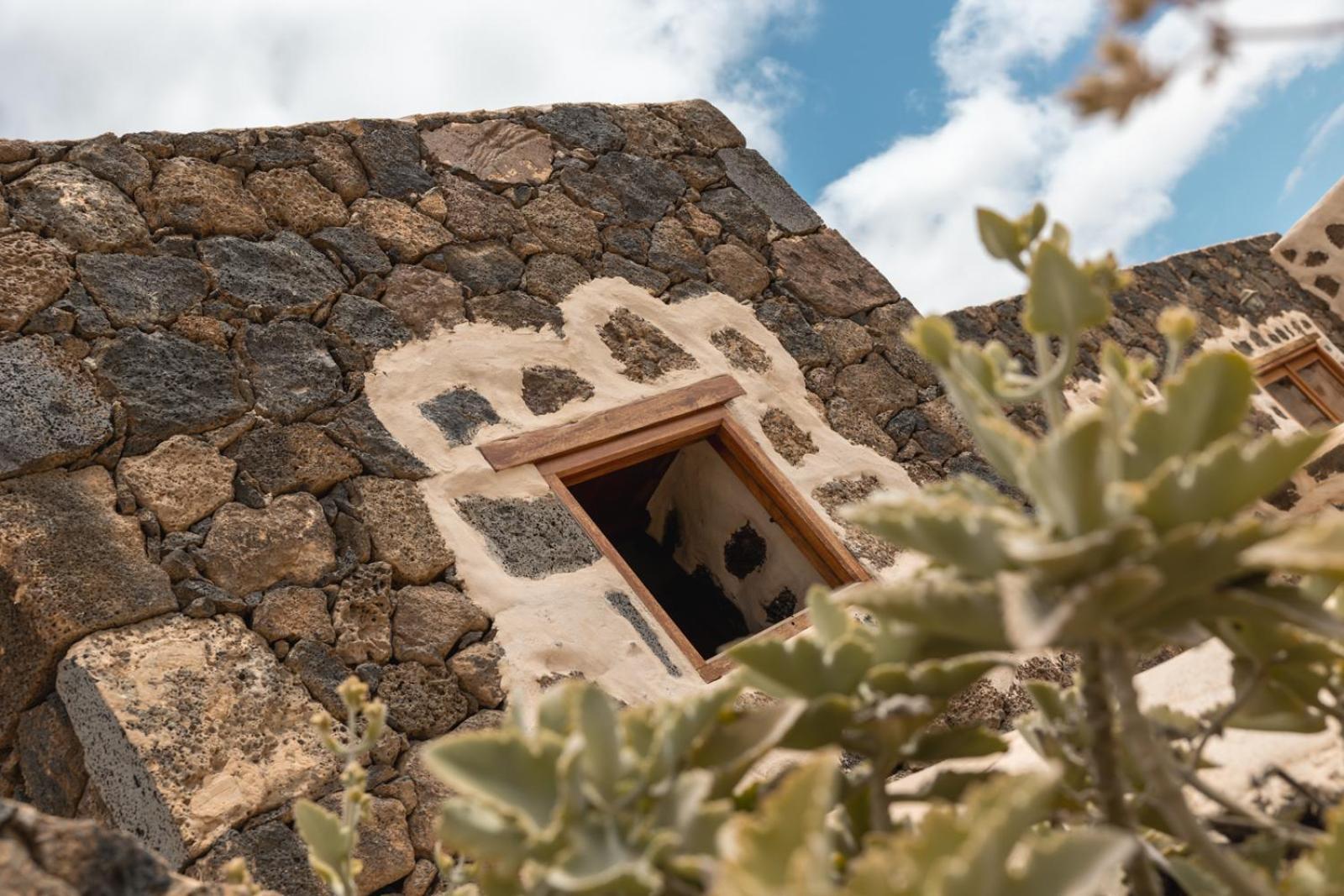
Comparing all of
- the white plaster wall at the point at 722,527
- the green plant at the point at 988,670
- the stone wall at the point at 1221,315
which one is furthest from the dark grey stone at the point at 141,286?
the stone wall at the point at 1221,315

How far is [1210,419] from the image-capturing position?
0.73 m

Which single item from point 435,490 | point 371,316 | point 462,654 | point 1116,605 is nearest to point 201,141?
point 371,316

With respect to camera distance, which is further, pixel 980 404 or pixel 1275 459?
pixel 980 404

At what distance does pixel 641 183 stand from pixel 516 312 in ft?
2.78

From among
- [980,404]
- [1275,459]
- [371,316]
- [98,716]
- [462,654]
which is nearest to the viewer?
[1275,459]

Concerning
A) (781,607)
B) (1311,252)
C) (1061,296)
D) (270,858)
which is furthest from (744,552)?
(1311,252)

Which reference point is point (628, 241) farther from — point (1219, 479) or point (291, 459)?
point (1219, 479)

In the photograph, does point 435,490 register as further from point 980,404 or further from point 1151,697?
point 980,404

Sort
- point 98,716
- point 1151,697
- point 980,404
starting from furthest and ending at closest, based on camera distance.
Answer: point 98,716 < point 1151,697 < point 980,404

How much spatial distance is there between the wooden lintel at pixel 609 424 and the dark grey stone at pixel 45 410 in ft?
2.95

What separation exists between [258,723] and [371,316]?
1174 millimetres

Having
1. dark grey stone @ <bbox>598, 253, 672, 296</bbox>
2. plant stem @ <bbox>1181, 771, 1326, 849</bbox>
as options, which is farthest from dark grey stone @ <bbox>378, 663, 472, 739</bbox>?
plant stem @ <bbox>1181, 771, 1326, 849</bbox>

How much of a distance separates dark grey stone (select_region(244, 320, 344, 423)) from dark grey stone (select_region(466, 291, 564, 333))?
19.1 inches

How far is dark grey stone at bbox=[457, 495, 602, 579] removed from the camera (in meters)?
2.73
